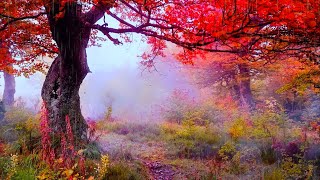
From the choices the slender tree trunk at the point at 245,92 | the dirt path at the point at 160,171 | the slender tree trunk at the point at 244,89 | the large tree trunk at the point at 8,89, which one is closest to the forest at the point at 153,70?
the dirt path at the point at 160,171

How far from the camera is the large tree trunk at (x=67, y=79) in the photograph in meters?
6.42

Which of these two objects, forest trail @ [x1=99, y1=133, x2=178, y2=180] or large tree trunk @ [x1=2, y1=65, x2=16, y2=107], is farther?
large tree trunk @ [x1=2, y1=65, x2=16, y2=107]

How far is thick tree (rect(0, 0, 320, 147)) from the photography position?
4.77 meters

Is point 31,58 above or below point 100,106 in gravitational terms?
above

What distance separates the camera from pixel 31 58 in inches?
362

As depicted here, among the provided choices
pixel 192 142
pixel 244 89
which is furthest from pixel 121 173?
pixel 244 89

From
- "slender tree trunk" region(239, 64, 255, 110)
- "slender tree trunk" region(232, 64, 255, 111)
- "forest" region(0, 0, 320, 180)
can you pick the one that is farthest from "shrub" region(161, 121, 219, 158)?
"slender tree trunk" region(239, 64, 255, 110)

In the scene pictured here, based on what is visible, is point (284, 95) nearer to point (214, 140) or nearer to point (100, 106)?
point (214, 140)

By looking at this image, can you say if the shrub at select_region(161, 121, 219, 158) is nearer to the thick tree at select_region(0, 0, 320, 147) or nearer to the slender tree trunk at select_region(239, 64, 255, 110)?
the thick tree at select_region(0, 0, 320, 147)

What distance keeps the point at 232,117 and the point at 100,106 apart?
1058 centimetres

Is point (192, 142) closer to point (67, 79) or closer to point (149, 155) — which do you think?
point (149, 155)

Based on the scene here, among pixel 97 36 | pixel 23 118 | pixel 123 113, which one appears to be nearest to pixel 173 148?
pixel 97 36

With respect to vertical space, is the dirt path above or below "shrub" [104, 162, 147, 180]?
below

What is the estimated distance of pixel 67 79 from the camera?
267 inches
